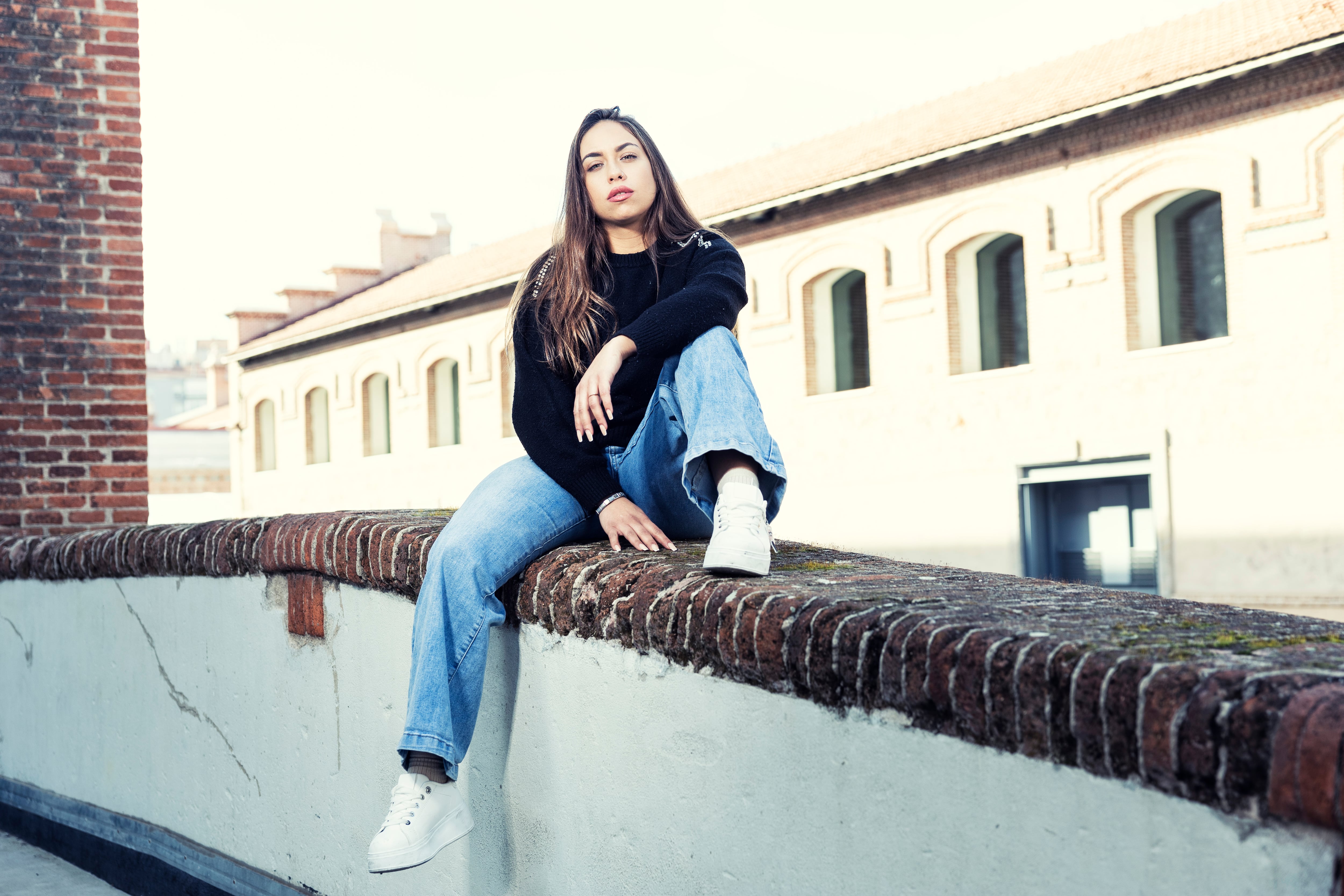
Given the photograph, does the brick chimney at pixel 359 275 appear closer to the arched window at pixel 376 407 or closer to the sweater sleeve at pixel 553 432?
the arched window at pixel 376 407

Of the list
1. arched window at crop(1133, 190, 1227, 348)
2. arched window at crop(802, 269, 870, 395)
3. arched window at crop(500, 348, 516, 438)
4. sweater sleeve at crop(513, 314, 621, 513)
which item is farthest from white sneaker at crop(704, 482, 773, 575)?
arched window at crop(500, 348, 516, 438)

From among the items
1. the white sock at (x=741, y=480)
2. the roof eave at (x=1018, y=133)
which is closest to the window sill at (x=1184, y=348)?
the roof eave at (x=1018, y=133)

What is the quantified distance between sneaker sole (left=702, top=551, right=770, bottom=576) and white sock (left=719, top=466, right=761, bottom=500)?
18 cm

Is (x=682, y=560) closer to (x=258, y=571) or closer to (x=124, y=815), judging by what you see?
(x=258, y=571)

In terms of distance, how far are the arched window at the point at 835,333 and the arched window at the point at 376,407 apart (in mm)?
12778

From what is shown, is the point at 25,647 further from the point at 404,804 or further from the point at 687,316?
the point at 687,316

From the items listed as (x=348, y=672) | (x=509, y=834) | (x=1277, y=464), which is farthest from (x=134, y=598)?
(x=1277, y=464)

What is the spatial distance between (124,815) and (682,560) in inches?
107

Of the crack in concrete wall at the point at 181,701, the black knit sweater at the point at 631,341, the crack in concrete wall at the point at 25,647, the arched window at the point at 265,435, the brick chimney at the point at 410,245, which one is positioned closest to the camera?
the black knit sweater at the point at 631,341

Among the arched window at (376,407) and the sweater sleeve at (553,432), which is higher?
the arched window at (376,407)

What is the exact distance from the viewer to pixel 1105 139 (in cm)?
1462

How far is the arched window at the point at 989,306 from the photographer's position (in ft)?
53.4

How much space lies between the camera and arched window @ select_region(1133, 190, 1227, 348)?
14594 mm

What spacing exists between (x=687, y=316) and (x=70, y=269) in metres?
4.73
